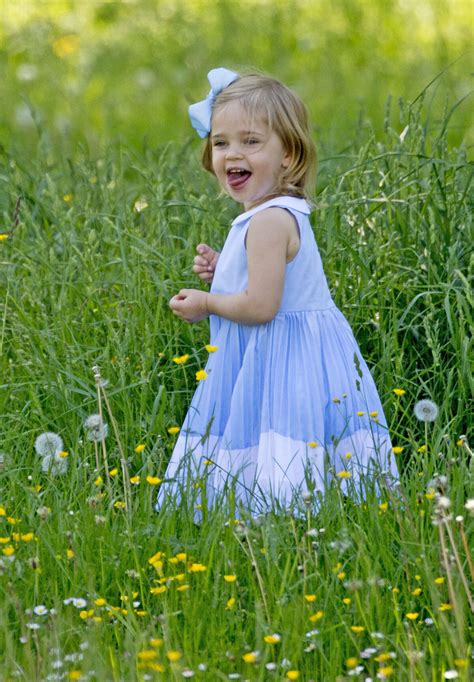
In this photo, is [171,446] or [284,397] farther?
[171,446]

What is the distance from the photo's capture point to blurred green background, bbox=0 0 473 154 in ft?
21.3

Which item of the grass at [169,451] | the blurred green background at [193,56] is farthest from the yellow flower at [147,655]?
the blurred green background at [193,56]

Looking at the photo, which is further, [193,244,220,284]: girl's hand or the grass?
[193,244,220,284]: girl's hand

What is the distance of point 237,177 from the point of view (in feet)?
9.68

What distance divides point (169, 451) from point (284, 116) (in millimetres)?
925

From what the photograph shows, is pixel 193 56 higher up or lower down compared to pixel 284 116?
higher up

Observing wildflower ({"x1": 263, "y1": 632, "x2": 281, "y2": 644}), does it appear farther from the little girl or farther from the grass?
the little girl

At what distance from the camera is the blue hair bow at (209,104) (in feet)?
9.82

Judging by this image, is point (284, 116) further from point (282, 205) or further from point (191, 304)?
point (191, 304)

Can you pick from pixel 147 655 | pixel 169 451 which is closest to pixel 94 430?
pixel 169 451

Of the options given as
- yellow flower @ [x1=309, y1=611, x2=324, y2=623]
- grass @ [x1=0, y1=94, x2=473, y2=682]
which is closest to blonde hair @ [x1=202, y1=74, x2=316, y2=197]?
grass @ [x1=0, y1=94, x2=473, y2=682]

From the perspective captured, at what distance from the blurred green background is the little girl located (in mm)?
2961

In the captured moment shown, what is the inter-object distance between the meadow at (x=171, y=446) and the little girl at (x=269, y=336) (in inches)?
5.0

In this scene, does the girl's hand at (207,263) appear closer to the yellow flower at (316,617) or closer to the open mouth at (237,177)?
the open mouth at (237,177)
